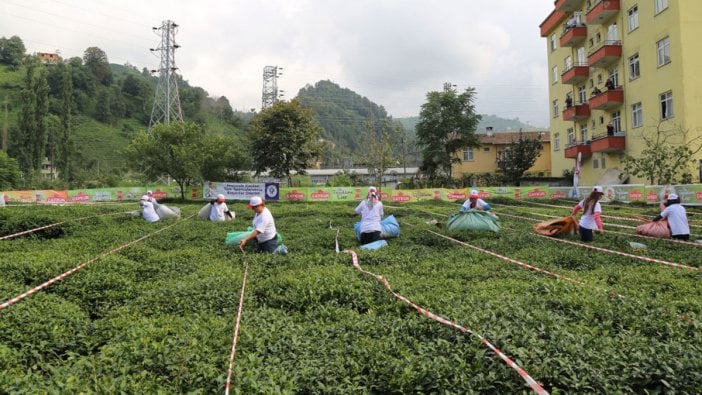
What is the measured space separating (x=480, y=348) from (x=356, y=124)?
384 ft

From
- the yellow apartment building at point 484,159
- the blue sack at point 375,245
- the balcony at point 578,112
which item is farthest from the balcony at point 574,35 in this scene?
the blue sack at point 375,245

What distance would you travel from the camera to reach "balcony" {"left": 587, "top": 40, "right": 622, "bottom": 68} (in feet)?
97.8

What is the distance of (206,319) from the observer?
5.15 meters

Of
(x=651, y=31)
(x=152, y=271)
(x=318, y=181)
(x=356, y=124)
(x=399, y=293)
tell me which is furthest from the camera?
(x=356, y=124)

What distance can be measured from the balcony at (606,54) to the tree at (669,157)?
6550 mm

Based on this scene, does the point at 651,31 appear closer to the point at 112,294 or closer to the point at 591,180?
the point at 591,180

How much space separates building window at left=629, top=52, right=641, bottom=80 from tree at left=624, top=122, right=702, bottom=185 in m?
4.25

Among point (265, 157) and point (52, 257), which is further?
point (265, 157)

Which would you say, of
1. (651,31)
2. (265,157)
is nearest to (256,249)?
(265,157)

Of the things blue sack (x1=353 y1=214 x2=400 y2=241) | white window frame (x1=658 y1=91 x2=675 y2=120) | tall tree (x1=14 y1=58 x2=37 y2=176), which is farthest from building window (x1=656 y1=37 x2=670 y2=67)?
tall tree (x1=14 y1=58 x2=37 y2=176)

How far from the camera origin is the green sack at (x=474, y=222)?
12133 mm

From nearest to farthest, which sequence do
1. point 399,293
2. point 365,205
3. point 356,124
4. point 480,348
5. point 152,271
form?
point 480,348
point 399,293
point 152,271
point 365,205
point 356,124

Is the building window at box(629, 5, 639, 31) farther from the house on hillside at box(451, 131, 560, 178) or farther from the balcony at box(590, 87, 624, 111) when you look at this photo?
the house on hillside at box(451, 131, 560, 178)

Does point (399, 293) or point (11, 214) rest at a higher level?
point (11, 214)
